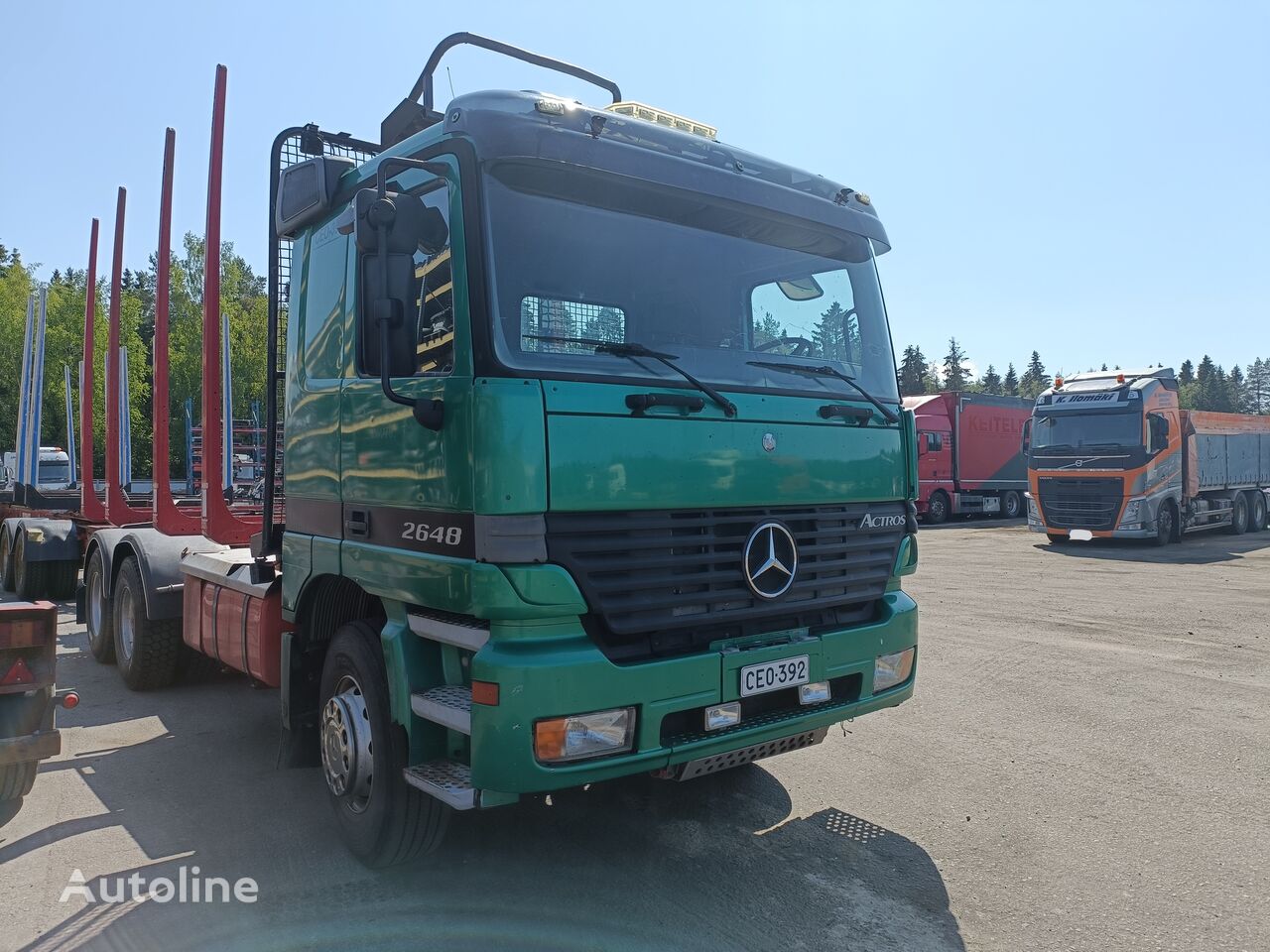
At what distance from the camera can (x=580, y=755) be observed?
316 cm

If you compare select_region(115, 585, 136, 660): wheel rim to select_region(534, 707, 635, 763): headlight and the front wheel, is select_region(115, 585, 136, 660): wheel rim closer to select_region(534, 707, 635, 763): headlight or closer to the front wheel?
select_region(534, 707, 635, 763): headlight

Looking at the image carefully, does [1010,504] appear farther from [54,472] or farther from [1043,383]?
[1043,383]

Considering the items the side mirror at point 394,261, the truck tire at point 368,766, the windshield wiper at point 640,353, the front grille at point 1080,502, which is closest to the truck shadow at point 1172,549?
the front grille at point 1080,502

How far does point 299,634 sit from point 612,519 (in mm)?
2069

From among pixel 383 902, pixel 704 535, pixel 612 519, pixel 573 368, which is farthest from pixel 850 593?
pixel 383 902

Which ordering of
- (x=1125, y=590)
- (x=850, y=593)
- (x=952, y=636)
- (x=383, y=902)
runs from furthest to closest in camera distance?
(x=1125, y=590)
(x=952, y=636)
(x=850, y=593)
(x=383, y=902)

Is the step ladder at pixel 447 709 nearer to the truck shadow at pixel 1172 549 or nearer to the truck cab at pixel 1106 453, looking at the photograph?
the truck shadow at pixel 1172 549

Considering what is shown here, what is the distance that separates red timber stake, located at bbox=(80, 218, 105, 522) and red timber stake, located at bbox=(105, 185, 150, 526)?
100 centimetres

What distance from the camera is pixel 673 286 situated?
378 cm

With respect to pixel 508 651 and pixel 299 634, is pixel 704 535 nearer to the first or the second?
pixel 508 651

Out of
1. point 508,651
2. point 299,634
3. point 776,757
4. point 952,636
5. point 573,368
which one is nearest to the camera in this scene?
point 508,651

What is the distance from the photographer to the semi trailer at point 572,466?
314cm

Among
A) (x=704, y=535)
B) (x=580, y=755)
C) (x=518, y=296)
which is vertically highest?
(x=518, y=296)

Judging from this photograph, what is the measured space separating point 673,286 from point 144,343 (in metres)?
15.0
